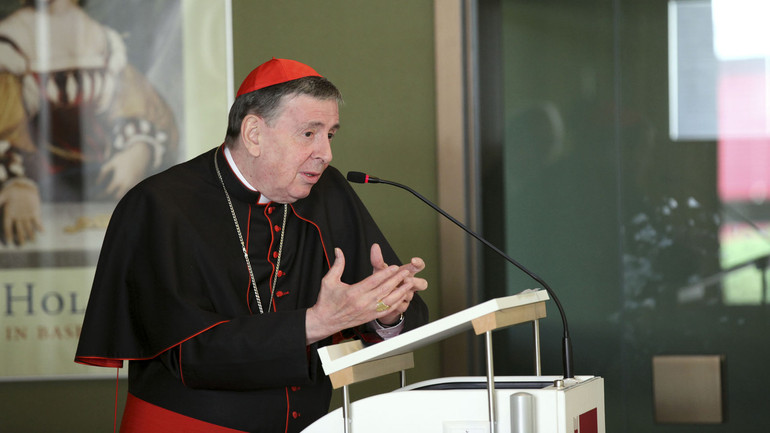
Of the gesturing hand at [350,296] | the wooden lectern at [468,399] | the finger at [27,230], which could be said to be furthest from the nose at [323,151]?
the finger at [27,230]

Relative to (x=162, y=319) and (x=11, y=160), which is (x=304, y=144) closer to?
(x=162, y=319)

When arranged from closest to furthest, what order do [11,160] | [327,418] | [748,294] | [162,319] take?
[327,418] → [162,319] → [748,294] → [11,160]

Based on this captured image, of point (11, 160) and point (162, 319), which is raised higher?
point (11, 160)

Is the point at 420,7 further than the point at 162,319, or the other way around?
the point at 420,7

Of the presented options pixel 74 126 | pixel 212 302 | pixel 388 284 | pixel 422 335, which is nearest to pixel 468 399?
pixel 422 335

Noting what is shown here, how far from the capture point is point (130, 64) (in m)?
3.83

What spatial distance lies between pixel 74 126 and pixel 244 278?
73.2 inches

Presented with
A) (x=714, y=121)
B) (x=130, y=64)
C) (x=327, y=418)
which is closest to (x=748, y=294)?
(x=714, y=121)

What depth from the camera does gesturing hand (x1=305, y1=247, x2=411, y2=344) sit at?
185cm

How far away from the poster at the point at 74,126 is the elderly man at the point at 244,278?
1.40 meters

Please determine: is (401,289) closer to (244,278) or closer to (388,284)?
(388,284)

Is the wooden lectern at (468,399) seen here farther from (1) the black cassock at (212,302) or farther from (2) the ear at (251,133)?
(2) the ear at (251,133)

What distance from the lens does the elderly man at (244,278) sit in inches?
79.3

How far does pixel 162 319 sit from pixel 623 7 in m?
2.41
